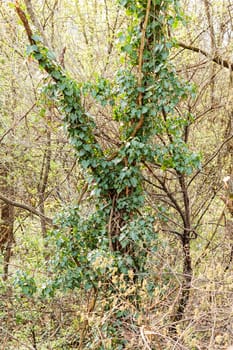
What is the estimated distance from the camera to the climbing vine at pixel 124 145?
13.6 feet

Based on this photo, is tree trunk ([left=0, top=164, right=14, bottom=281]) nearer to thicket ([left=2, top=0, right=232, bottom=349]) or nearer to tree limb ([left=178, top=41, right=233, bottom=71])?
thicket ([left=2, top=0, right=232, bottom=349])

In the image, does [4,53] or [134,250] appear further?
[4,53]

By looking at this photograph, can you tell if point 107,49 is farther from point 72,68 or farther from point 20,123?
point 20,123

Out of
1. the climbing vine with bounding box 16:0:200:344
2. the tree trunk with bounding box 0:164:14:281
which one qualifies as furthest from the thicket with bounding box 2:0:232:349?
the tree trunk with bounding box 0:164:14:281

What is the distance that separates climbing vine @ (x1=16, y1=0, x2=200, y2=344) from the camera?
4137 mm

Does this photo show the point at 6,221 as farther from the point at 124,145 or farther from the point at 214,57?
the point at 214,57

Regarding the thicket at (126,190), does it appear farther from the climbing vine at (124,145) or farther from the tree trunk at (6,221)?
the tree trunk at (6,221)

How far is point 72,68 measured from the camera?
5.48 m

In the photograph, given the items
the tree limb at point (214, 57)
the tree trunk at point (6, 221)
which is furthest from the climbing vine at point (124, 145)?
the tree trunk at point (6, 221)

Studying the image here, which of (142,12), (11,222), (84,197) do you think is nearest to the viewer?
(142,12)

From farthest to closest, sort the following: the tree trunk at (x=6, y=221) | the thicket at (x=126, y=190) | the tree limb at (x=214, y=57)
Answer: the tree trunk at (x=6, y=221), the tree limb at (x=214, y=57), the thicket at (x=126, y=190)

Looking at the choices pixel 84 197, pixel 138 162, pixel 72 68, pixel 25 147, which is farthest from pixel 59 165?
pixel 138 162

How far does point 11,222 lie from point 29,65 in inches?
117

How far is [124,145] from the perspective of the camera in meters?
4.44
